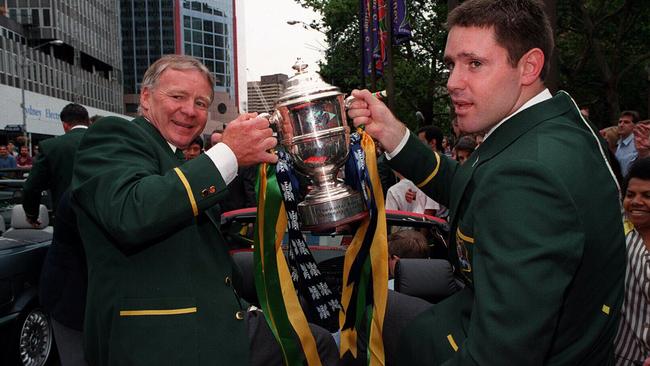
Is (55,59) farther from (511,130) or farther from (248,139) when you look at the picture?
(511,130)

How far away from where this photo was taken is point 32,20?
172 ft

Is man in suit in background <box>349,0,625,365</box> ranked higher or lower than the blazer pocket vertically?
higher

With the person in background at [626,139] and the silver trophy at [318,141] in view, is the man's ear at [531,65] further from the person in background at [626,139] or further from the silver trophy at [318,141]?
the person in background at [626,139]

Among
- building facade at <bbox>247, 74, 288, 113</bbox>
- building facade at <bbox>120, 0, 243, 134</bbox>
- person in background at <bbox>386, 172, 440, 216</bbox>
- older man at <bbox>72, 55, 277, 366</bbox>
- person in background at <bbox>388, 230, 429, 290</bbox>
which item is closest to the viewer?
older man at <bbox>72, 55, 277, 366</bbox>

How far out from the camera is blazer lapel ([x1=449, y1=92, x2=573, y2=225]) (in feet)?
6.07

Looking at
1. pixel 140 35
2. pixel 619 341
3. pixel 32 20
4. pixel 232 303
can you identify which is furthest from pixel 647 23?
pixel 140 35

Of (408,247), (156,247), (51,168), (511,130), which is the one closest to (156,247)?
(156,247)

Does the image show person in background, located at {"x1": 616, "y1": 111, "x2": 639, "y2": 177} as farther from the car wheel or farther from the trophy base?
the car wheel

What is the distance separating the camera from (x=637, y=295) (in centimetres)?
303

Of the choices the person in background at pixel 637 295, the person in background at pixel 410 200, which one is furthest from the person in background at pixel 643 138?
the person in background at pixel 637 295

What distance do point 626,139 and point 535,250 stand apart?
7.56m

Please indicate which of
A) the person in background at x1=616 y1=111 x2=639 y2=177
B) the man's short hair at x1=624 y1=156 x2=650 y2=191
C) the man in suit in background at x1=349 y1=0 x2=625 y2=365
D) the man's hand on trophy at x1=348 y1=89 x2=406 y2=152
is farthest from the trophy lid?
the person in background at x1=616 y1=111 x2=639 y2=177

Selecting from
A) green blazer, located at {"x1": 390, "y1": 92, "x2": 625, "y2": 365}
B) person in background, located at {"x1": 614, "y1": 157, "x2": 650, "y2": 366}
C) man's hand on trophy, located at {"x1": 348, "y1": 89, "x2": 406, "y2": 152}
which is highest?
man's hand on trophy, located at {"x1": 348, "y1": 89, "x2": 406, "y2": 152}

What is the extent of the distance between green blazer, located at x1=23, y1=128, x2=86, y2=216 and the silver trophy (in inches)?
150
